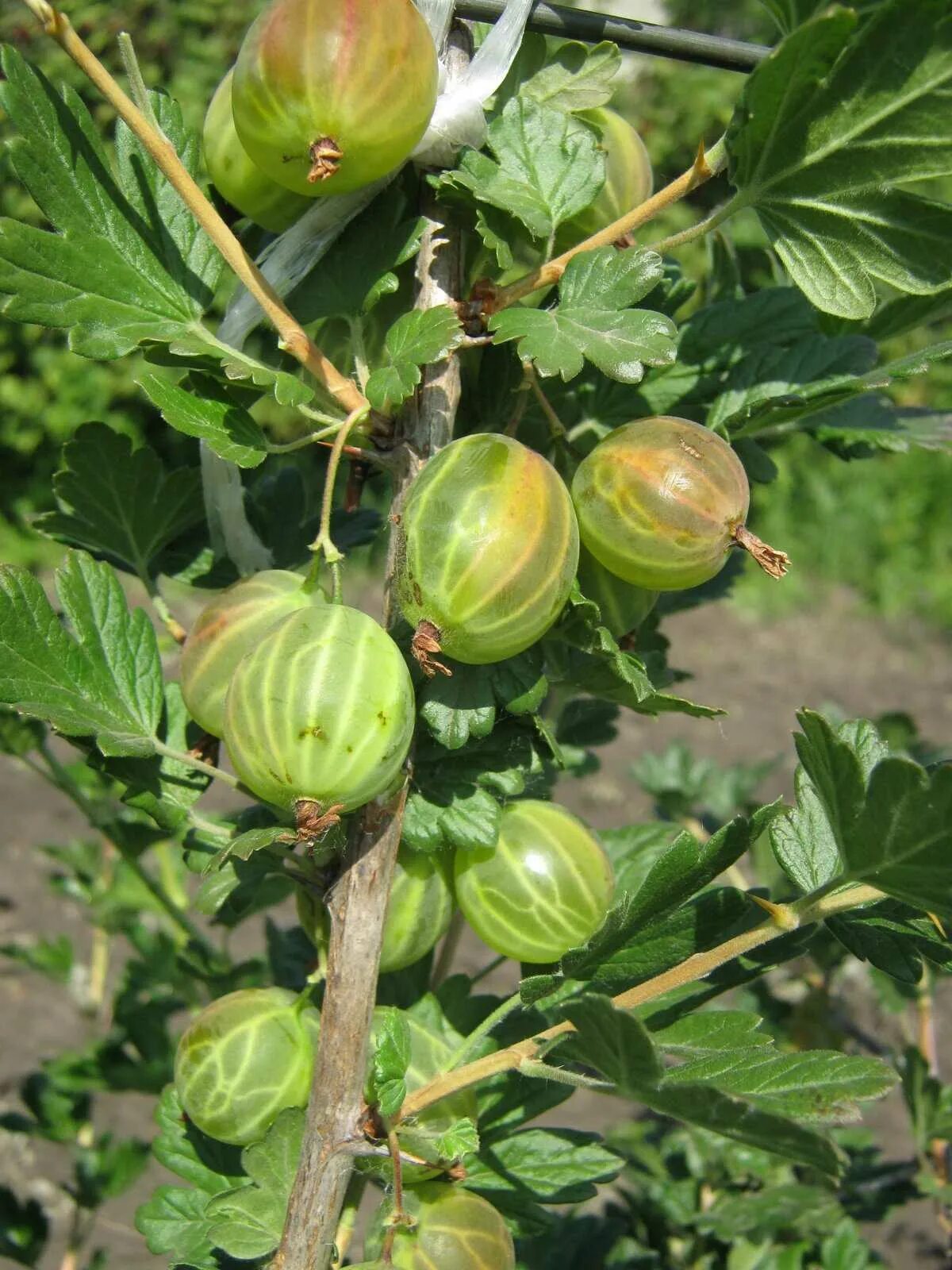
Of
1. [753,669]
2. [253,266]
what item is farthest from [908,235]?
[753,669]

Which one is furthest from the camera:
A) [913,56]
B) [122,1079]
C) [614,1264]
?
[122,1079]

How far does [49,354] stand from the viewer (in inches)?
180

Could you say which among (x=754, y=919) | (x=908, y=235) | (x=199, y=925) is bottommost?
(x=199, y=925)

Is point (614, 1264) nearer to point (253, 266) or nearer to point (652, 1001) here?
point (652, 1001)

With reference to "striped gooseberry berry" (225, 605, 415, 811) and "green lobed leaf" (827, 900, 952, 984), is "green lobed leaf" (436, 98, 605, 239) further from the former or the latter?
"green lobed leaf" (827, 900, 952, 984)

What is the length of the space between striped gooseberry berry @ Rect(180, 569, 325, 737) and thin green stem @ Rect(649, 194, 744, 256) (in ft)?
0.98

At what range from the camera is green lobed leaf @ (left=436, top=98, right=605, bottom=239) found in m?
0.69

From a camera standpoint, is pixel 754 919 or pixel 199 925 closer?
pixel 754 919

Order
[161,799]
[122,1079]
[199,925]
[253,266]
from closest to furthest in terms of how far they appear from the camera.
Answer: [253,266]
[161,799]
[122,1079]
[199,925]

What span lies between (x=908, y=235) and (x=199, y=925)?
2224 millimetres

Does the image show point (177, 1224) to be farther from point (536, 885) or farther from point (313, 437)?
point (313, 437)

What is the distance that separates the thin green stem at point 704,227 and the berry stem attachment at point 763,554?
0.17 meters

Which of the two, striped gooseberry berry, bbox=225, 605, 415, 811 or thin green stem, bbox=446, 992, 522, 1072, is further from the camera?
thin green stem, bbox=446, 992, 522, 1072

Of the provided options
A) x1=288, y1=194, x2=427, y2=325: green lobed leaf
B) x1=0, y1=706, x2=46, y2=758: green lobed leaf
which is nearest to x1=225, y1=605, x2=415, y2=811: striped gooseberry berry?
x1=288, y1=194, x2=427, y2=325: green lobed leaf
